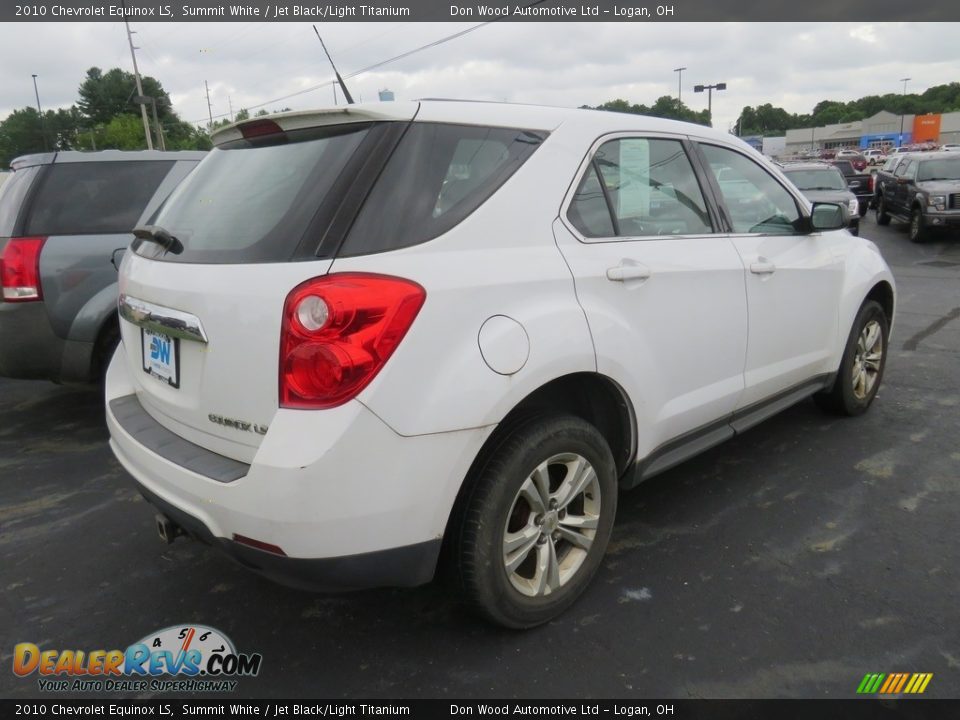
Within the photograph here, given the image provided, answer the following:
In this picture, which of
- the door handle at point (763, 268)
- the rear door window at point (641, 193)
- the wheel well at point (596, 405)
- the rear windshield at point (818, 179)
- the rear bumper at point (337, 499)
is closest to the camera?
the rear bumper at point (337, 499)

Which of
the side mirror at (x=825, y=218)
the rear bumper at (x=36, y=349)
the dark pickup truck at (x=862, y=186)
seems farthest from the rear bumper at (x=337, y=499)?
the dark pickup truck at (x=862, y=186)

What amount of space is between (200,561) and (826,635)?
2520 millimetres

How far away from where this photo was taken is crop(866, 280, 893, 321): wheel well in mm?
4448

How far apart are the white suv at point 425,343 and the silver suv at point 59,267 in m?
1.82

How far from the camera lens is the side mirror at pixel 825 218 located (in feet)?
12.3

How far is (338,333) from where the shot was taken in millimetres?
1917

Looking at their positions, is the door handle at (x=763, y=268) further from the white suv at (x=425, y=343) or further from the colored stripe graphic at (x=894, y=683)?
the colored stripe graphic at (x=894, y=683)

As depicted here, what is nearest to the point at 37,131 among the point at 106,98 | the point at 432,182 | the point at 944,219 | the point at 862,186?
the point at 106,98

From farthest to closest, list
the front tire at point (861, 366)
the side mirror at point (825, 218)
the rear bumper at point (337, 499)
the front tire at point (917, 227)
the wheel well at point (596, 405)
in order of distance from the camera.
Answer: the front tire at point (917, 227) < the front tire at point (861, 366) < the side mirror at point (825, 218) < the wheel well at point (596, 405) < the rear bumper at point (337, 499)
